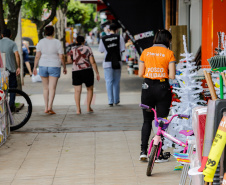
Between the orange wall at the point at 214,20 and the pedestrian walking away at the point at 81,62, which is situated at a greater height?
the orange wall at the point at 214,20

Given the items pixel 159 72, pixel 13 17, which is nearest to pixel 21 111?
pixel 159 72

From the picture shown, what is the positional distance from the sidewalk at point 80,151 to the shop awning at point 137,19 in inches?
104

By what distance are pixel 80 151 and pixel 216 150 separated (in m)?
4.07

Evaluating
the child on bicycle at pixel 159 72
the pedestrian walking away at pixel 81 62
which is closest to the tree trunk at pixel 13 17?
the pedestrian walking away at pixel 81 62

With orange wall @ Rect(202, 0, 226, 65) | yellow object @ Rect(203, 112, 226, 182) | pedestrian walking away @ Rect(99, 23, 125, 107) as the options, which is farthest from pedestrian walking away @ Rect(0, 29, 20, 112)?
yellow object @ Rect(203, 112, 226, 182)

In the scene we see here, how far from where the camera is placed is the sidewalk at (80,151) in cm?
602

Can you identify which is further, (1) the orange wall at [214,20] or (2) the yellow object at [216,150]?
(1) the orange wall at [214,20]

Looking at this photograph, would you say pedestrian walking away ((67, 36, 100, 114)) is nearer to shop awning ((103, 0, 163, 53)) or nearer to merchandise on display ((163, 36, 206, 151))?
shop awning ((103, 0, 163, 53))

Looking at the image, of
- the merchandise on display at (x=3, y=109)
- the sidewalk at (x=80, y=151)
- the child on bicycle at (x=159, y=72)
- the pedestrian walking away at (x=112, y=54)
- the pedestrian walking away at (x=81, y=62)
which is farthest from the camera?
the pedestrian walking away at (x=112, y=54)

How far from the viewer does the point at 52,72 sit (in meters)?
10.7

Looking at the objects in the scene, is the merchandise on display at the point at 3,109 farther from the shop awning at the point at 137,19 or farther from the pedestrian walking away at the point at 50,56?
the shop awning at the point at 137,19

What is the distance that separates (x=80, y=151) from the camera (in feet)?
24.4

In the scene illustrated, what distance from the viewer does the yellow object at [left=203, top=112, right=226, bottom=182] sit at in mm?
3527

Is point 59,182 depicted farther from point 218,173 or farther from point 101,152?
point 218,173
